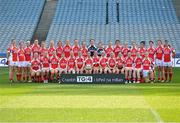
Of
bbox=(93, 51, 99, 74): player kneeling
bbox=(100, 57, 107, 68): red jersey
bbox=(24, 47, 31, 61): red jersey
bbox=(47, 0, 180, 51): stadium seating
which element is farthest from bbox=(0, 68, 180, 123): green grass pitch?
bbox=(47, 0, 180, 51): stadium seating

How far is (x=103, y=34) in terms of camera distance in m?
45.3

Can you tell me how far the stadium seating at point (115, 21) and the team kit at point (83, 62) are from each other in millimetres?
16662

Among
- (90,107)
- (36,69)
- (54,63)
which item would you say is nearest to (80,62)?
(54,63)

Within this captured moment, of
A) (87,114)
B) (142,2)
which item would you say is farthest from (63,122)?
(142,2)

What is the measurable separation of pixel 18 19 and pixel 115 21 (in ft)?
26.9

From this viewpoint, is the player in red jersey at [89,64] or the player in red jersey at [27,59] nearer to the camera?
the player in red jersey at [89,64]

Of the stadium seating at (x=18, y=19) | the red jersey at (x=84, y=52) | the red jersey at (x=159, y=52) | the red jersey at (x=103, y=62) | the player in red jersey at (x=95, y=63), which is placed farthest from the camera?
the stadium seating at (x=18, y=19)

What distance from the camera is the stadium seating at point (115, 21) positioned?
44906 millimetres

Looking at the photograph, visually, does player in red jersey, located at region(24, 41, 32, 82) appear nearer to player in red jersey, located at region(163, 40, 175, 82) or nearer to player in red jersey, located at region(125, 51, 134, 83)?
player in red jersey, located at region(125, 51, 134, 83)

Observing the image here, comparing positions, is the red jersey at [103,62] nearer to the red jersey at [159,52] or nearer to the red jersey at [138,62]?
the red jersey at [138,62]

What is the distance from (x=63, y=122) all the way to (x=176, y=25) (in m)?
35.8

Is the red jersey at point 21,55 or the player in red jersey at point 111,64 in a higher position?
the red jersey at point 21,55

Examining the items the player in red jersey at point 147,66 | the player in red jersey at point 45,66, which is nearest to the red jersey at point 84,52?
the player in red jersey at point 45,66

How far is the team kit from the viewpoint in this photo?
26.4 meters
